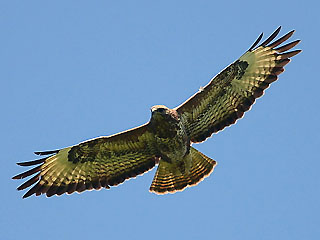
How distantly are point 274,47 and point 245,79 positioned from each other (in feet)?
2.73

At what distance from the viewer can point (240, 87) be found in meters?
13.2

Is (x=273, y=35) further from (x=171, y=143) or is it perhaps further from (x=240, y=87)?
(x=171, y=143)

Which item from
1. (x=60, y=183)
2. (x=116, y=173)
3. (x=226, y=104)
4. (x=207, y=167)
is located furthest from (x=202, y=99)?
(x=60, y=183)

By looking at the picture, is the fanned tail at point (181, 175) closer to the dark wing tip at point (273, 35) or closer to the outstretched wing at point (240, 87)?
the outstretched wing at point (240, 87)

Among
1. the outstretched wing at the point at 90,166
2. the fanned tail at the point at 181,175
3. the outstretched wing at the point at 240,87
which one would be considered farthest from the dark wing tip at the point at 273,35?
the outstretched wing at the point at 90,166

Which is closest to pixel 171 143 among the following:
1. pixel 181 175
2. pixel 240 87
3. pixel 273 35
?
pixel 181 175

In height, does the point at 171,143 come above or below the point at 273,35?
below

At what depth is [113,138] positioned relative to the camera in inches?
519

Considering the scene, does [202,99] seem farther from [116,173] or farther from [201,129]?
[116,173]

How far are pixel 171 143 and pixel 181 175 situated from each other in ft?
3.43

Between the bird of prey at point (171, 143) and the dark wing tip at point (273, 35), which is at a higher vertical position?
the dark wing tip at point (273, 35)

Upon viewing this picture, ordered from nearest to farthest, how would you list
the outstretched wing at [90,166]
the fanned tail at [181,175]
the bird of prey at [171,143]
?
the bird of prey at [171,143] → the outstretched wing at [90,166] → the fanned tail at [181,175]

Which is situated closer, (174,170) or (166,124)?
(166,124)

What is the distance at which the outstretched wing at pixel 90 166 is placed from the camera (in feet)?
44.1
